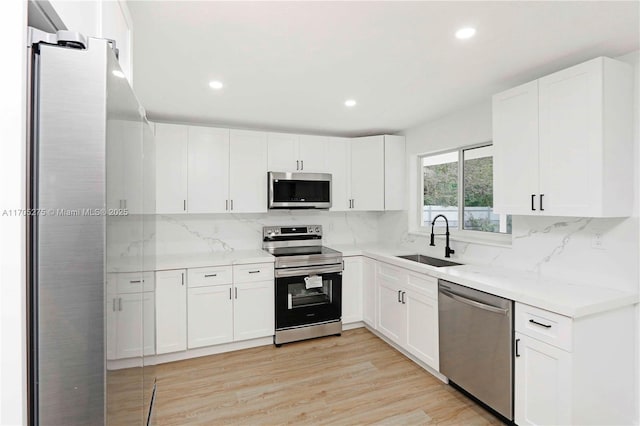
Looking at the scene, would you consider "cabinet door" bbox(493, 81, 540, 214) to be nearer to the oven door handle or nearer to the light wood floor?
the light wood floor

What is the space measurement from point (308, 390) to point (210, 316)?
123cm

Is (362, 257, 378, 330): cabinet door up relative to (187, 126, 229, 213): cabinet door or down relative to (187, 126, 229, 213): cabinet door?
down

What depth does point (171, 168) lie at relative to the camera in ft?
11.0

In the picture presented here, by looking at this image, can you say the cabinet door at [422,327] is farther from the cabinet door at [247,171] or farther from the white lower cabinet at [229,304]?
the cabinet door at [247,171]

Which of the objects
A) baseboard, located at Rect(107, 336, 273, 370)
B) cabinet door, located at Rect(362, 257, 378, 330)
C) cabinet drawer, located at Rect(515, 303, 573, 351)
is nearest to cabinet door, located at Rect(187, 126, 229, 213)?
baseboard, located at Rect(107, 336, 273, 370)

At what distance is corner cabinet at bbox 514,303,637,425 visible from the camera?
5.89 feet

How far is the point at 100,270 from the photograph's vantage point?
614 millimetres

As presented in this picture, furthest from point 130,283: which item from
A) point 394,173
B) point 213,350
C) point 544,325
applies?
point 394,173

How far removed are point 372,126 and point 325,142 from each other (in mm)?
593

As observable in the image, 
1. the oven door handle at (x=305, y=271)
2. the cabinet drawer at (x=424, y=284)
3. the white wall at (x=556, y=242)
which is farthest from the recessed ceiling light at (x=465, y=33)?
the oven door handle at (x=305, y=271)

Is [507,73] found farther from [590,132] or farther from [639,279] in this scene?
[639,279]

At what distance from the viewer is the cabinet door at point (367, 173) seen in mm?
4004

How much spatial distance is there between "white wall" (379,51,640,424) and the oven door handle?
1.00 meters

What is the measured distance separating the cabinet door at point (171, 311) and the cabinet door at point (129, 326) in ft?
7.35
